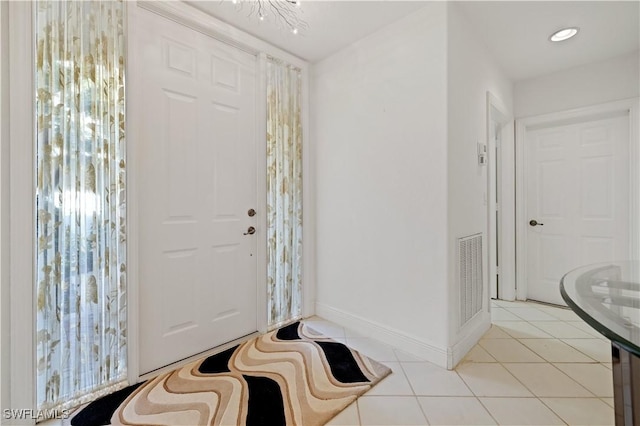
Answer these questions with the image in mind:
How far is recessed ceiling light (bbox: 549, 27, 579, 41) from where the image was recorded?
2259 millimetres

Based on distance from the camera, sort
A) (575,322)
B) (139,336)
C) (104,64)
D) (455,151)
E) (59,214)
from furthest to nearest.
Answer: (575,322), (455,151), (139,336), (104,64), (59,214)

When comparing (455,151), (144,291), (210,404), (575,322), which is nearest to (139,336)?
(144,291)

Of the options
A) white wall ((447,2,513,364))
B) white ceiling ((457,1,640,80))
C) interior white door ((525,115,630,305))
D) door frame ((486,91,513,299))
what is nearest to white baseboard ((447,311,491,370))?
white wall ((447,2,513,364))

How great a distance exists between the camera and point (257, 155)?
2.41 m

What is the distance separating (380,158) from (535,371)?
1.83 meters

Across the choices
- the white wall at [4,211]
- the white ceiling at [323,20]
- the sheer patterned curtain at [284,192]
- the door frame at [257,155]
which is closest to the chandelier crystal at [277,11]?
the white ceiling at [323,20]

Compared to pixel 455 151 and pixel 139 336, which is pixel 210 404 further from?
pixel 455 151

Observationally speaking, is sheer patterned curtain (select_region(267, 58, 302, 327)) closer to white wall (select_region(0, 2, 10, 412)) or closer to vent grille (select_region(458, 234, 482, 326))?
vent grille (select_region(458, 234, 482, 326))

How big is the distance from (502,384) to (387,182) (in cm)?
153

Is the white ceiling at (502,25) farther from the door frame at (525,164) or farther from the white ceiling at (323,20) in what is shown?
the door frame at (525,164)

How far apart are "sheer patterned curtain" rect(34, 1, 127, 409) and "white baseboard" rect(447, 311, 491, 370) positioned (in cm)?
216

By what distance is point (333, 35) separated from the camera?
2.37 m

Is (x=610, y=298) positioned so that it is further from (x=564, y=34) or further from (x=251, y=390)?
(x=564, y=34)

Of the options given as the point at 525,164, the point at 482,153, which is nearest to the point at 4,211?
the point at 482,153
